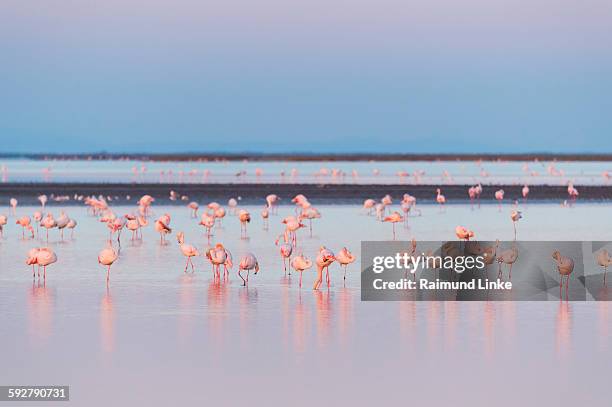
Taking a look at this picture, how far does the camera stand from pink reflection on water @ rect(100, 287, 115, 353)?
30.2ft

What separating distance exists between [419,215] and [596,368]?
16992 mm

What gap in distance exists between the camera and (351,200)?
3186 centimetres

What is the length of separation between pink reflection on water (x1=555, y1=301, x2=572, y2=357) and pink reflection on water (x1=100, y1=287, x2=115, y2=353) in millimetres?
3573

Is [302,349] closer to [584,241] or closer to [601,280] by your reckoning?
[601,280]

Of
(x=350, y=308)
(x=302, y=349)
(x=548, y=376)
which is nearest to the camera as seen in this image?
(x=548, y=376)

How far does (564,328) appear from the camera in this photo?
33.0 ft

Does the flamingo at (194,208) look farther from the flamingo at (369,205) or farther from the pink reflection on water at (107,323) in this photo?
the pink reflection on water at (107,323)

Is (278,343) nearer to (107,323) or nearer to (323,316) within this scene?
(323,316)

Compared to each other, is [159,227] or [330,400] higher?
[159,227]

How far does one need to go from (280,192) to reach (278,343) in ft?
84.8

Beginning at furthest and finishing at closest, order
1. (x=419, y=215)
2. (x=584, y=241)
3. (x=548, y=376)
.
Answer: (x=419, y=215), (x=584, y=241), (x=548, y=376)

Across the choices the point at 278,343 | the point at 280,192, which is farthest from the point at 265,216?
the point at 280,192

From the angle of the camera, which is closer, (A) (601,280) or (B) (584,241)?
(A) (601,280)

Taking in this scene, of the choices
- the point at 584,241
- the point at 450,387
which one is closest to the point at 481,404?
the point at 450,387
